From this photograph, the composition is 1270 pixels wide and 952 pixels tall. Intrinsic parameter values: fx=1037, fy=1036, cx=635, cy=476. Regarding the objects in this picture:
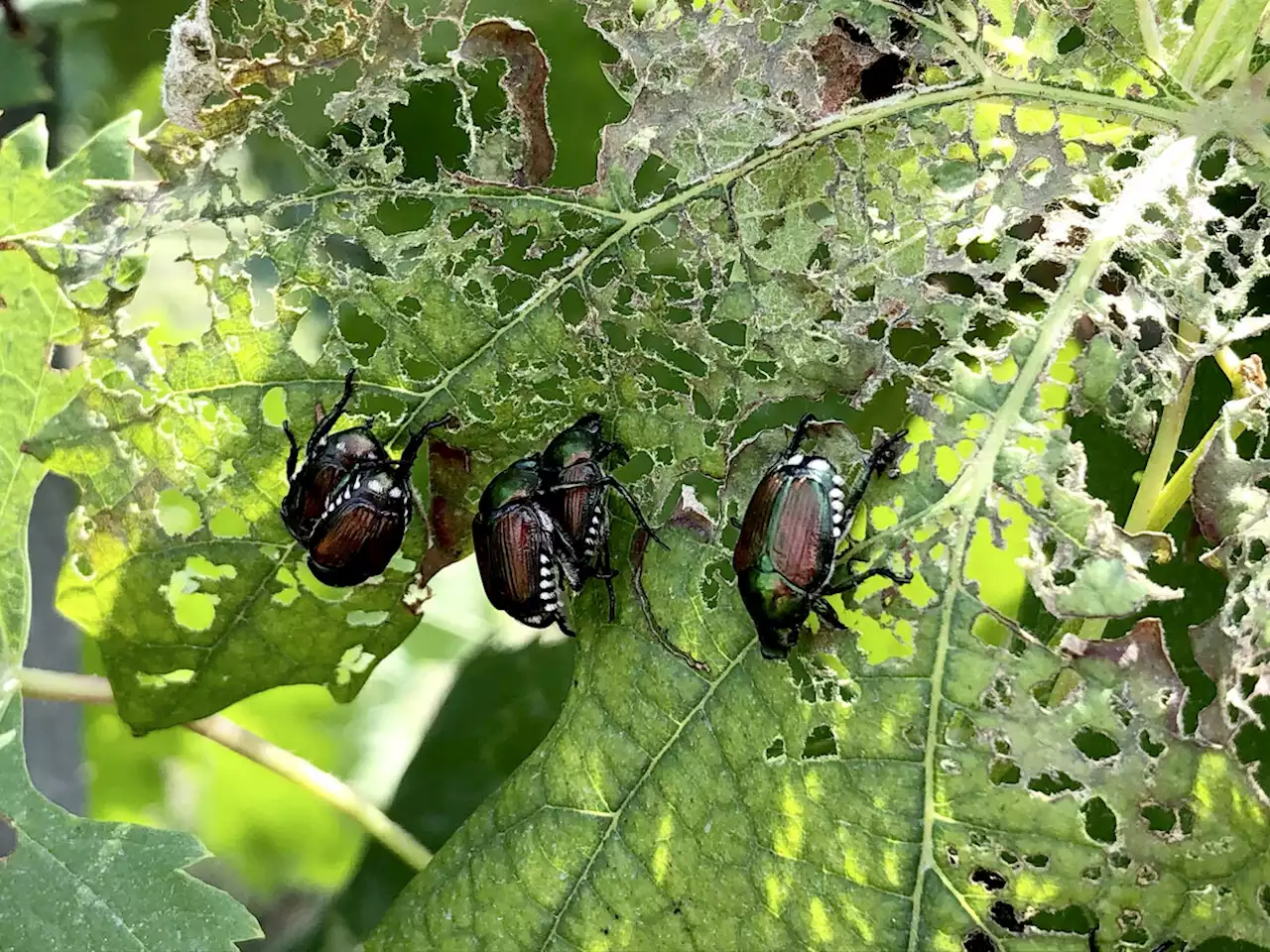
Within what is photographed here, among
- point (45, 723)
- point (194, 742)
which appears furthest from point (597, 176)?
point (45, 723)

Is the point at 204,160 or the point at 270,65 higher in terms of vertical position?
the point at 270,65

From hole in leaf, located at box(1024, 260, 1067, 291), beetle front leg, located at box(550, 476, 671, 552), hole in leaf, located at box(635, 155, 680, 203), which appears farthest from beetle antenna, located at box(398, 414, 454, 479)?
hole in leaf, located at box(1024, 260, 1067, 291)

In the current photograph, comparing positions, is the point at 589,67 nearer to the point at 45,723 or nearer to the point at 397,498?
the point at 397,498

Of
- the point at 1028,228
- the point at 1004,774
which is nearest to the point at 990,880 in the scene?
the point at 1004,774

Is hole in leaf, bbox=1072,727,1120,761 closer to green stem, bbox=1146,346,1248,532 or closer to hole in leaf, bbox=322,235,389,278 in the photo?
green stem, bbox=1146,346,1248,532

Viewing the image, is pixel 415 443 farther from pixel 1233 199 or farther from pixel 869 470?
pixel 1233 199
